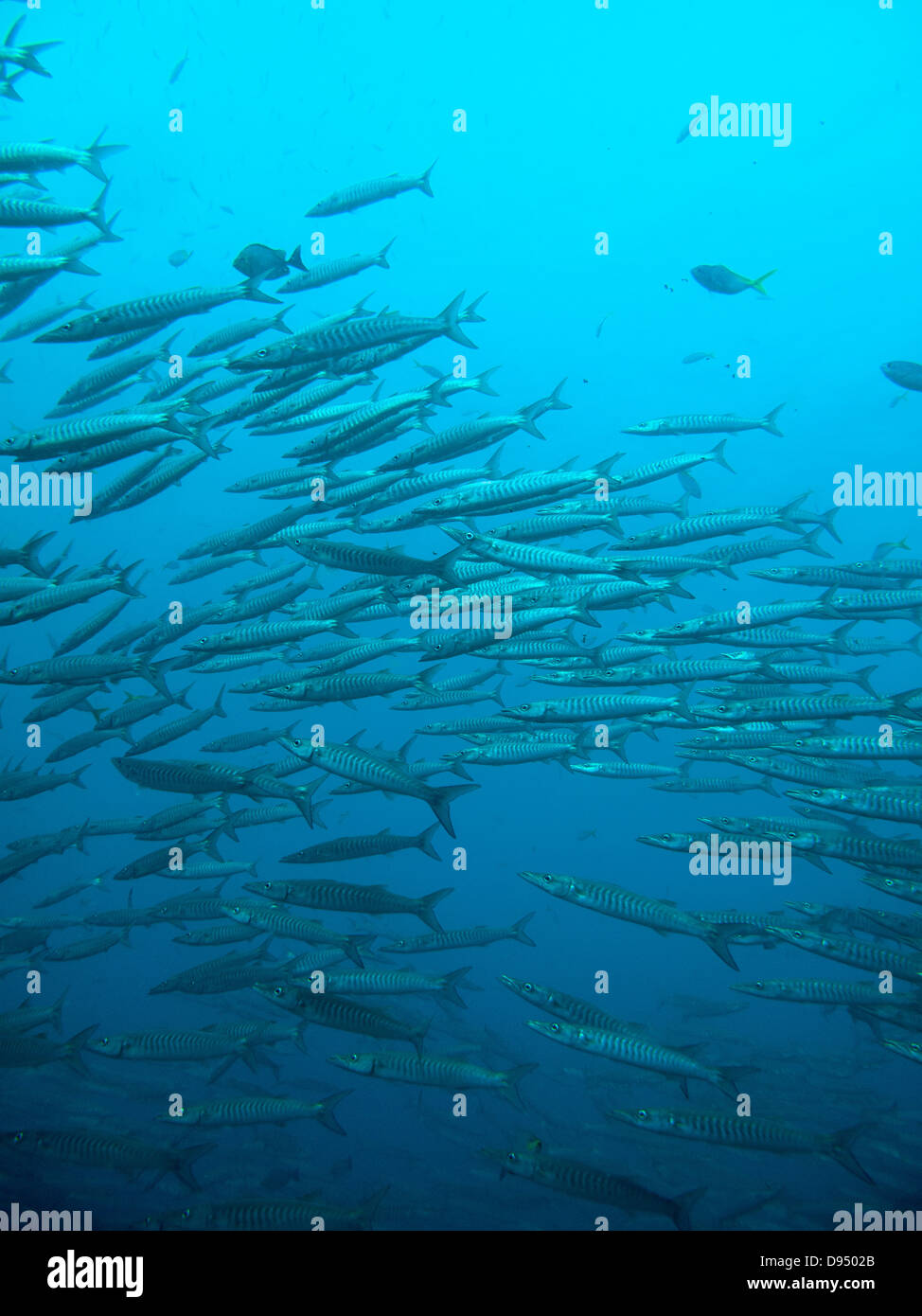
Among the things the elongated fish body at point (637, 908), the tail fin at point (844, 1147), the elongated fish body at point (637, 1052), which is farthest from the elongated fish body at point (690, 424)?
the tail fin at point (844, 1147)

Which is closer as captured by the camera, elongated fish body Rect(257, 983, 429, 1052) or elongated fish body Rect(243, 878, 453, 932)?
elongated fish body Rect(257, 983, 429, 1052)

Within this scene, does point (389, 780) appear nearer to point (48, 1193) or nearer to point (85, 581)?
point (85, 581)

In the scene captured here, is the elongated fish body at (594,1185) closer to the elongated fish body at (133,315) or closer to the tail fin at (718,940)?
the tail fin at (718,940)

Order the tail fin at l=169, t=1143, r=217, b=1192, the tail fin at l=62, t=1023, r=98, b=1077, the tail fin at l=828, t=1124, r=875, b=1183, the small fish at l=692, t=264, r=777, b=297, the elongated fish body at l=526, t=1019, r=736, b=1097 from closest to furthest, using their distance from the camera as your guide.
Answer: the elongated fish body at l=526, t=1019, r=736, b=1097
the tail fin at l=828, t=1124, r=875, b=1183
the tail fin at l=169, t=1143, r=217, b=1192
the tail fin at l=62, t=1023, r=98, b=1077
the small fish at l=692, t=264, r=777, b=297

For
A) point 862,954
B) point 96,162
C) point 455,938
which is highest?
point 96,162

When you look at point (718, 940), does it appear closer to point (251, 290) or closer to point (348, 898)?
point (348, 898)

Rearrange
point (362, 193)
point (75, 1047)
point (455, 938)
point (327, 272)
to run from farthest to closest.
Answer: point (362, 193) → point (327, 272) → point (455, 938) → point (75, 1047)

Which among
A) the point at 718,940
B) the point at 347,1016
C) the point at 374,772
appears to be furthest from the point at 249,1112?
the point at 718,940

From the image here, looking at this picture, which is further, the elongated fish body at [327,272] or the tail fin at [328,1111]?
the elongated fish body at [327,272]

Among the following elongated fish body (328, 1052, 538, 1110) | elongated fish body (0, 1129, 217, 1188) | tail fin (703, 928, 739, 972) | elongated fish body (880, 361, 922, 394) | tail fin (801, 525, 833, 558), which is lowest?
elongated fish body (0, 1129, 217, 1188)

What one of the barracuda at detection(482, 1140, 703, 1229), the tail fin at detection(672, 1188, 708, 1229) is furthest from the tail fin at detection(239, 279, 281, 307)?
the tail fin at detection(672, 1188, 708, 1229)

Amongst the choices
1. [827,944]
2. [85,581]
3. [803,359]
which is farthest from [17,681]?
[803,359]

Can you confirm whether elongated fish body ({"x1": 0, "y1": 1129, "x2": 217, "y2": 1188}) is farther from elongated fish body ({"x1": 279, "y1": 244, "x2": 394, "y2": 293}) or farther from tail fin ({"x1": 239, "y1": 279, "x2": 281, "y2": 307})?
elongated fish body ({"x1": 279, "y1": 244, "x2": 394, "y2": 293})

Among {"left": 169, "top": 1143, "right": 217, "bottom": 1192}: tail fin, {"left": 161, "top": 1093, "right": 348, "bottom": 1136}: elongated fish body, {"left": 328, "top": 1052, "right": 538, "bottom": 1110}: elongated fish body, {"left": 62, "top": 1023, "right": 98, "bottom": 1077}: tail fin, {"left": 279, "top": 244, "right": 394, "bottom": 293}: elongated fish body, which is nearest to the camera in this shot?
{"left": 328, "top": 1052, "right": 538, "bottom": 1110}: elongated fish body
